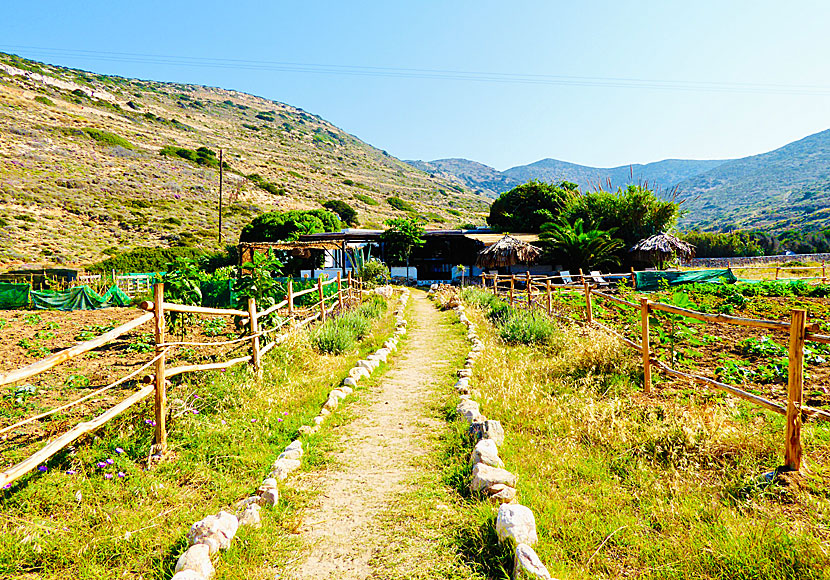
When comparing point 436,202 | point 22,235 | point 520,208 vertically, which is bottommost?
point 22,235

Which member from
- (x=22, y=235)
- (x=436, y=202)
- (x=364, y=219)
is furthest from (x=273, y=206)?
(x=436, y=202)

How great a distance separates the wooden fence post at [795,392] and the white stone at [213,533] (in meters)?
3.96

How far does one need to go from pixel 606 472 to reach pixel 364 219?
55.9 metres

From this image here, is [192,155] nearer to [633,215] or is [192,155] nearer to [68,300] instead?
[68,300]

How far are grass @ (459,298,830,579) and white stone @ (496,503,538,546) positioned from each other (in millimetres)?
125

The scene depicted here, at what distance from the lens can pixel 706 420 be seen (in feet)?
13.1

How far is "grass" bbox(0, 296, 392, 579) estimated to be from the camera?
2701mm

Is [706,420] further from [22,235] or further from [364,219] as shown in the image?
[364,219]

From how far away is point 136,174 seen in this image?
4981cm

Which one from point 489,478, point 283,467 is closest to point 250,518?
point 283,467

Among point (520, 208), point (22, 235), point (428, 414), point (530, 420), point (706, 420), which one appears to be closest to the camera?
point (706, 420)

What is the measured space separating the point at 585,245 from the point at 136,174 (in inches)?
1929

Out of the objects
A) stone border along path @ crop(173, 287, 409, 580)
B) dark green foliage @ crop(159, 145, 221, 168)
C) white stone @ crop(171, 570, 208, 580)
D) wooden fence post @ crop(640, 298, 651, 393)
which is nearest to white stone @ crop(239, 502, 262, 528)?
stone border along path @ crop(173, 287, 409, 580)

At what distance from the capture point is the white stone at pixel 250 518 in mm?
3047
